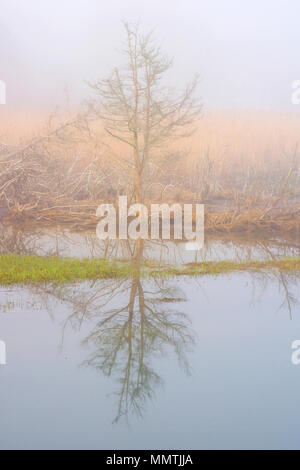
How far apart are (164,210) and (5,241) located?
16.7 feet

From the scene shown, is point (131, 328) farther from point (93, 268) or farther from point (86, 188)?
point (86, 188)

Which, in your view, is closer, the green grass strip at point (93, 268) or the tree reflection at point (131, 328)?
the tree reflection at point (131, 328)

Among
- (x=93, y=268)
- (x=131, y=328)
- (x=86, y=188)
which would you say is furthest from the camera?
(x=86, y=188)

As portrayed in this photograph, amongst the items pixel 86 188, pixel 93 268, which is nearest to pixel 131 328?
pixel 93 268

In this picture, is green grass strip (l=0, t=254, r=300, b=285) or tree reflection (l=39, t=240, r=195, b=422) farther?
green grass strip (l=0, t=254, r=300, b=285)

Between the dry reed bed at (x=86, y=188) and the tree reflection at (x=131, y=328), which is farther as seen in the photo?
the dry reed bed at (x=86, y=188)

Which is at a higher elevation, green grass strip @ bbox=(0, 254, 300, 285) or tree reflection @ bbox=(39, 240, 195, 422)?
green grass strip @ bbox=(0, 254, 300, 285)

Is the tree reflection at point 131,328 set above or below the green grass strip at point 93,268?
below
